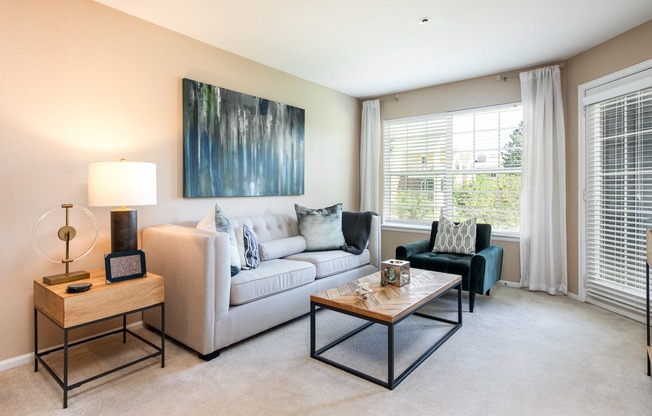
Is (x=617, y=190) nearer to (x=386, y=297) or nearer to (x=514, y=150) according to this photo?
(x=514, y=150)

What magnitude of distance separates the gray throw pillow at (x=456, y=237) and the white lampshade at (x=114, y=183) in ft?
9.89

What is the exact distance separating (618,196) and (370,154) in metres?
2.93

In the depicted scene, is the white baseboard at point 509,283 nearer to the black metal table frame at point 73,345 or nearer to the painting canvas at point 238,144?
the painting canvas at point 238,144

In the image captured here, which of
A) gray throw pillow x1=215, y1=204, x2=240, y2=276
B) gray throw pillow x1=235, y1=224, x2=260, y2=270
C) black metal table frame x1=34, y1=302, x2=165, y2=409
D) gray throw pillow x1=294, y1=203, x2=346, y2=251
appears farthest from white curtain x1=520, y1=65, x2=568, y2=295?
black metal table frame x1=34, y1=302, x2=165, y2=409

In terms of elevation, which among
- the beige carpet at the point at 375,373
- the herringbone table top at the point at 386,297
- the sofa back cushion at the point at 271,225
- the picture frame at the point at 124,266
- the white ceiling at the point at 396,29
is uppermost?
the white ceiling at the point at 396,29

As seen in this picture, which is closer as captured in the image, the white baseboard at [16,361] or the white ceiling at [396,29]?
the white baseboard at [16,361]

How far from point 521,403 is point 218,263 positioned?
1930 mm

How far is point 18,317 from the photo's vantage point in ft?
7.72

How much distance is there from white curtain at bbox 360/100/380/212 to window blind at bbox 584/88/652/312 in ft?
8.21

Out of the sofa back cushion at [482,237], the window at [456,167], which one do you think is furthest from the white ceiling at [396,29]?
the sofa back cushion at [482,237]

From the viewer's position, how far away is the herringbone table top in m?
2.15

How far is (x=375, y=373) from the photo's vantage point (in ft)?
7.25

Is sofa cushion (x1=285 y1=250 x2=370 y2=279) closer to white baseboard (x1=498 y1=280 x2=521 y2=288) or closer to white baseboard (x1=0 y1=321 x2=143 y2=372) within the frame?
white baseboard (x1=498 y1=280 x2=521 y2=288)

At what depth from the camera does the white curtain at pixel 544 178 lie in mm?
3840
